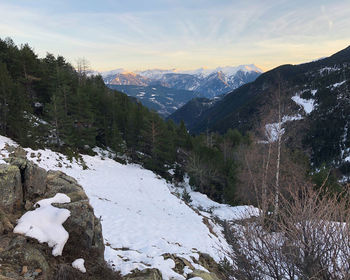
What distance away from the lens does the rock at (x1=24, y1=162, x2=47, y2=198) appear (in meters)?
6.17

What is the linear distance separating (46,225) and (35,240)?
442 millimetres

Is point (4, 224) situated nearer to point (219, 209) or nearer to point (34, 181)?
point (34, 181)

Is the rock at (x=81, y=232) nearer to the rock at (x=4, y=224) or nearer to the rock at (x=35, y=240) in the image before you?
the rock at (x=35, y=240)

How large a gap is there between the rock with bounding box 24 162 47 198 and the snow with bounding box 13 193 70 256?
498 millimetres

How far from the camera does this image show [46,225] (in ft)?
17.7

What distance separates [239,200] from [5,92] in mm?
32333

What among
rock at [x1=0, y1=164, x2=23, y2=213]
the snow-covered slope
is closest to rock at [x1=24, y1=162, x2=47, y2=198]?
rock at [x1=0, y1=164, x2=23, y2=213]

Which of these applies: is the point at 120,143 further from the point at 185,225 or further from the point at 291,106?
the point at 291,106

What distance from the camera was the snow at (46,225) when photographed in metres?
5.07

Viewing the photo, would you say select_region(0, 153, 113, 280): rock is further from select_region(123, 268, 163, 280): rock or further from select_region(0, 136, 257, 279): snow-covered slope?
select_region(0, 136, 257, 279): snow-covered slope

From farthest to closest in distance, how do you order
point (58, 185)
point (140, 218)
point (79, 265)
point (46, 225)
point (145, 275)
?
1. point (140, 218)
2. point (58, 185)
3. point (145, 275)
4. point (46, 225)
5. point (79, 265)

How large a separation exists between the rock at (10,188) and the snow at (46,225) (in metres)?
0.45

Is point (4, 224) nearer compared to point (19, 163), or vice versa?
point (4, 224)

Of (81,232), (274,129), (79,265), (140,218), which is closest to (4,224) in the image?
(81,232)
